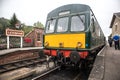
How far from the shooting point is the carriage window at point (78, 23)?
5.66 metres

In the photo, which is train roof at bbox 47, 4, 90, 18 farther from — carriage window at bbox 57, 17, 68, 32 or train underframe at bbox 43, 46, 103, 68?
train underframe at bbox 43, 46, 103, 68

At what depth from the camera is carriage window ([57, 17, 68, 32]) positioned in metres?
6.15

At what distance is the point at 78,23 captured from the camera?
5.83m

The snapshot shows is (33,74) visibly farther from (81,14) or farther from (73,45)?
(81,14)

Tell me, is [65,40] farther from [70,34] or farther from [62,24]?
[62,24]

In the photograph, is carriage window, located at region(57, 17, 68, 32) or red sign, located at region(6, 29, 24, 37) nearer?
carriage window, located at region(57, 17, 68, 32)

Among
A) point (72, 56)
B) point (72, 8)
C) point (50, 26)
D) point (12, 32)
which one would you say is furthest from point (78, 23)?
point (12, 32)

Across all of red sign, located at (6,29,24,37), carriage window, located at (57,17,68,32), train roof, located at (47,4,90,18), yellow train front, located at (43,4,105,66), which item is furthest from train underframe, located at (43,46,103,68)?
red sign, located at (6,29,24,37)

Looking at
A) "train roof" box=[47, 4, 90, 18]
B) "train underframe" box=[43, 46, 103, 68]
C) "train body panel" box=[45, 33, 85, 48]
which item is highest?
"train roof" box=[47, 4, 90, 18]

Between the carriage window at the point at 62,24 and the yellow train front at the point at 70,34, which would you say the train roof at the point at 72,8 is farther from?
the carriage window at the point at 62,24

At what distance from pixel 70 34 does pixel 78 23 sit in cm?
58

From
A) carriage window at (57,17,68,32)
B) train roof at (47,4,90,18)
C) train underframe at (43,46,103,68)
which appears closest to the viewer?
train underframe at (43,46,103,68)

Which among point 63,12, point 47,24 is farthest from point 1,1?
point 63,12

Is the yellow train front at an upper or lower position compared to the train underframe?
upper
